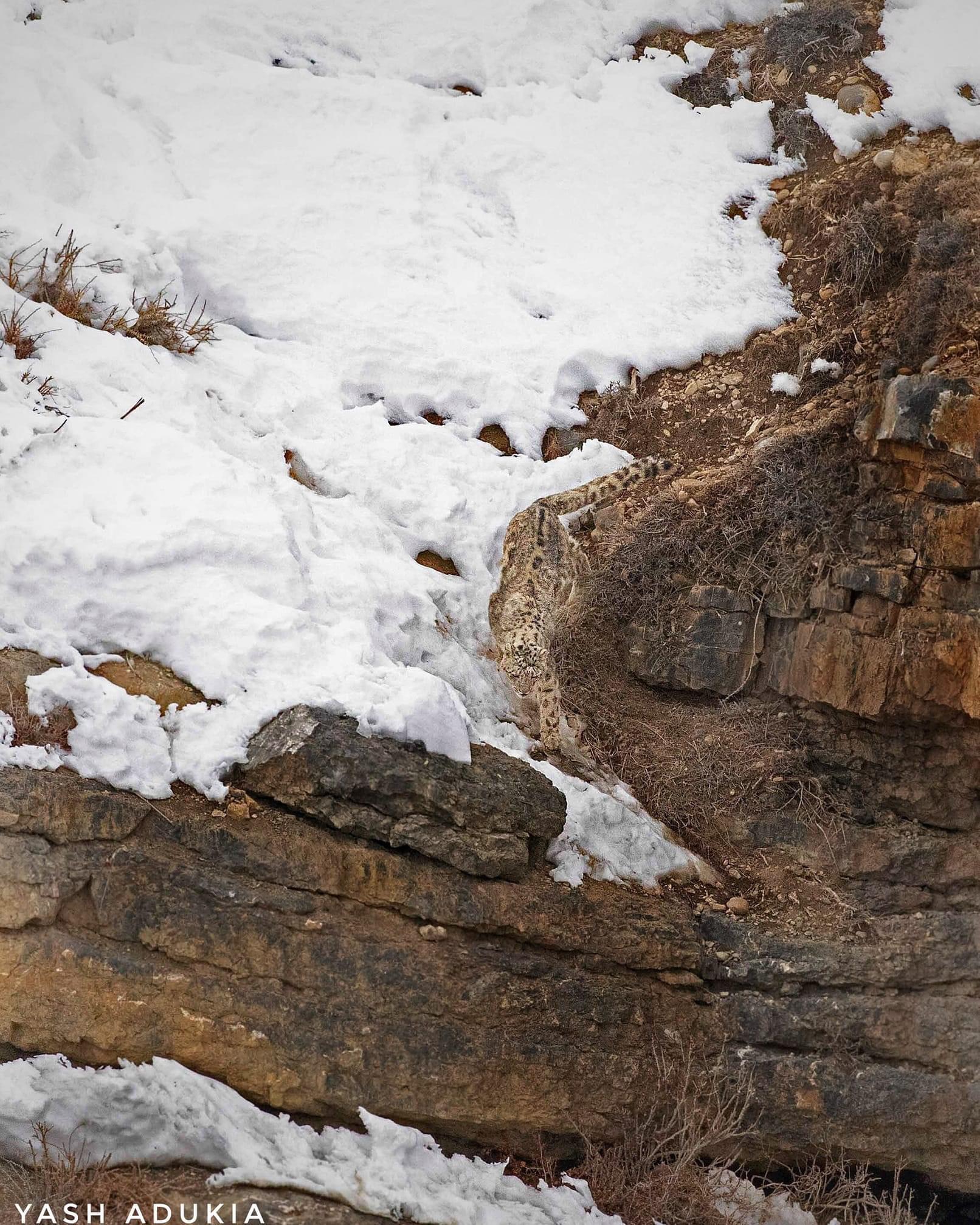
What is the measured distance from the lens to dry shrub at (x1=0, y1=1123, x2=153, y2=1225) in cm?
437

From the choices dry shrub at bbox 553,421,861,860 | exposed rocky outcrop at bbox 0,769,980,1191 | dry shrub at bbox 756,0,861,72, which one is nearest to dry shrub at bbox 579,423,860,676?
dry shrub at bbox 553,421,861,860

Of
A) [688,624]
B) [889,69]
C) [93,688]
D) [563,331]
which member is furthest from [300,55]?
[93,688]

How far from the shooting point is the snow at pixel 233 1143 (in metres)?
4.52

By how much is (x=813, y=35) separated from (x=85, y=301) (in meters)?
7.68

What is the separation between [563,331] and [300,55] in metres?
4.27

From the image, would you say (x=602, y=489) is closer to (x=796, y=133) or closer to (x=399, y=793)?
(x=399, y=793)

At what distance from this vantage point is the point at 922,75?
9.52 meters

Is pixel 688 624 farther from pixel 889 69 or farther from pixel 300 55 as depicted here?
pixel 300 55

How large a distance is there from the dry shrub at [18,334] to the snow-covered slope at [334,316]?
14cm

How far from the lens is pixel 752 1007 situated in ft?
19.9

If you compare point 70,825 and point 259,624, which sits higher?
point 259,624

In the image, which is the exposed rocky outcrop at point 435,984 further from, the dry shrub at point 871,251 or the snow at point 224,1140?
the dry shrub at point 871,251

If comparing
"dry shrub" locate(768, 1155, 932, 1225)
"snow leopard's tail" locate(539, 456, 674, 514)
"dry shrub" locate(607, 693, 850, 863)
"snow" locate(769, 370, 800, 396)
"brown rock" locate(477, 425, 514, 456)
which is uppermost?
"snow" locate(769, 370, 800, 396)

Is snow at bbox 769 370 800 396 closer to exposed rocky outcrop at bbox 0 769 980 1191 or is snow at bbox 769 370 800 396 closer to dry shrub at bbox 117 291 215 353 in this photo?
exposed rocky outcrop at bbox 0 769 980 1191
